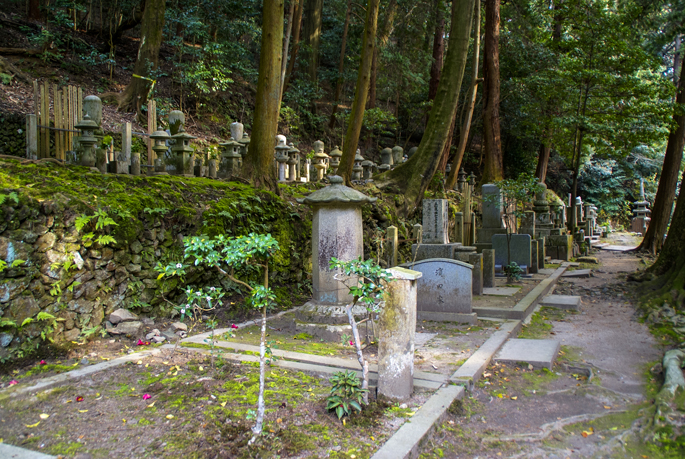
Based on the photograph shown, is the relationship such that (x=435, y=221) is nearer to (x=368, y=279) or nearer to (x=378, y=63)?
(x=368, y=279)

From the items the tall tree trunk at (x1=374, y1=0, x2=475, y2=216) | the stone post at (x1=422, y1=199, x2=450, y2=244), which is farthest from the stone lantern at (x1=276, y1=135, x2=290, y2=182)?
the stone post at (x1=422, y1=199, x2=450, y2=244)

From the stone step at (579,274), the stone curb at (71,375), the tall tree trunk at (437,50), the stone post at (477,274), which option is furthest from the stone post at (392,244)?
the tall tree trunk at (437,50)

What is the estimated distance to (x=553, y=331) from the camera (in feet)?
22.1

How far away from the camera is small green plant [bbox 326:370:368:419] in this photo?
3396 mm

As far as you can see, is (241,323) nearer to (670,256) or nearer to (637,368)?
(637,368)

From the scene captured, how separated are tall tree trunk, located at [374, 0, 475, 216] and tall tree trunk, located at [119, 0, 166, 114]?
8.22 metres

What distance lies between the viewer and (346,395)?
3477mm

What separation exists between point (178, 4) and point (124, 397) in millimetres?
19076

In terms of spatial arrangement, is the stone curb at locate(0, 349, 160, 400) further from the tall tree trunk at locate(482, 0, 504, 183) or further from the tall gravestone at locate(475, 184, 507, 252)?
the tall tree trunk at locate(482, 0, 504, 183)

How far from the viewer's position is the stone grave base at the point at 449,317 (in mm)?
7023

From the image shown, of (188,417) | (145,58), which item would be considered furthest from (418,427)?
(145,58)

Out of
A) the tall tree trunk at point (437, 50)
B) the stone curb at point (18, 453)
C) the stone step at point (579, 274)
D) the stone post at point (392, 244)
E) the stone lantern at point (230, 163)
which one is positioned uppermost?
the tall tree trunk at point (437, 50)

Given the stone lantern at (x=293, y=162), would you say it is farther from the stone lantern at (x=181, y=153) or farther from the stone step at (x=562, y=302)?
the stone step at (x=562, y=302)

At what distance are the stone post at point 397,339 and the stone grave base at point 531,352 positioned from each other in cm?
192
